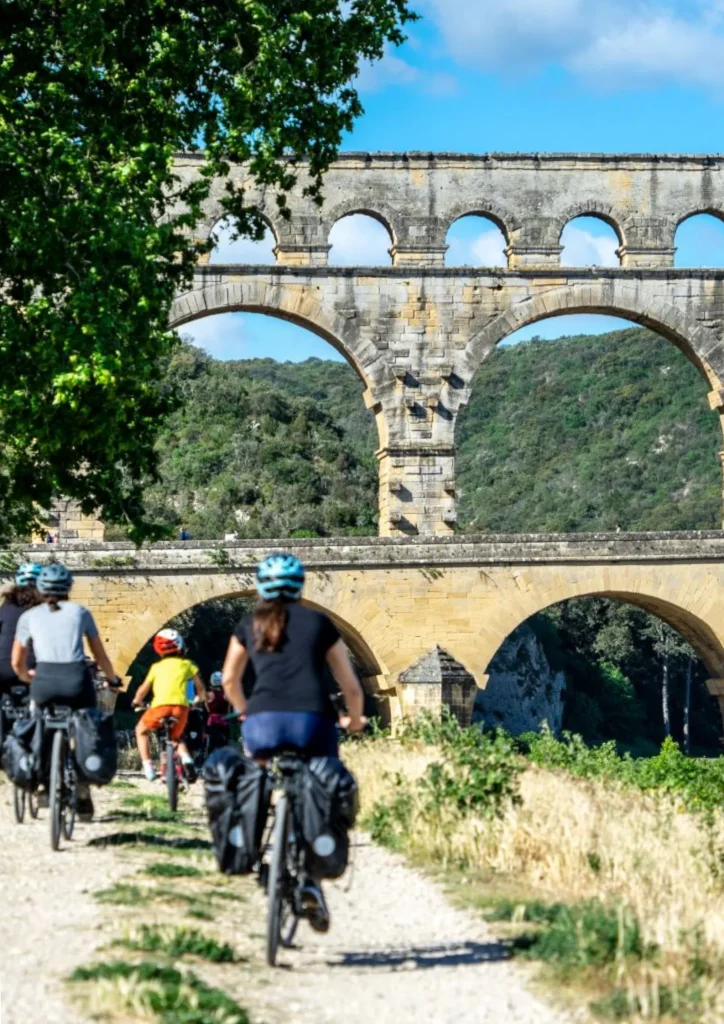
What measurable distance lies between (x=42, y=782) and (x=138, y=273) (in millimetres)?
6452

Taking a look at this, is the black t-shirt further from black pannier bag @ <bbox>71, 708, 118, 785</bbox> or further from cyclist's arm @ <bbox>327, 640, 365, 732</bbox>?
black pannier bag @ <bbox>71, 708, 118, 785</bbox>

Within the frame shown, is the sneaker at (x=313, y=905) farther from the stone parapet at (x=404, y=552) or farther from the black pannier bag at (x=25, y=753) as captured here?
the stone parapet at (x=404, y=552)

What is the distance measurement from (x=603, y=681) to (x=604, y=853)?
4468 centimetres

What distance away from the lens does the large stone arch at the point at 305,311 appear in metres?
29.8

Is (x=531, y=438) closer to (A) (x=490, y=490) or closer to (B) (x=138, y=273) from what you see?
(A) (x=490, y=490)

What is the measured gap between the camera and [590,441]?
72312 millimetres

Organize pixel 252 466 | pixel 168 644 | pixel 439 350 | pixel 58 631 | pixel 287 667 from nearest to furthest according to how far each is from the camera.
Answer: pixel 287 667 → pixel 58 631 → pixel 168 644 → pixel 439 350 → pixel 252 466

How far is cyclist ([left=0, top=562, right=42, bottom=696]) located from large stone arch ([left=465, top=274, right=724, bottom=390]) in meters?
19.3

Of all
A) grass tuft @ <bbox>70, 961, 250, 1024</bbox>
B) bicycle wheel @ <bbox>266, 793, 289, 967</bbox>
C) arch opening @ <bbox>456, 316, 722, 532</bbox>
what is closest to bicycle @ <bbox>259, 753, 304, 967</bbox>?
bicycle wheel @ <bbox>266, 793, 289, 967</bbox>

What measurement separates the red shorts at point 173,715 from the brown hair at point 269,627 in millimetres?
5882

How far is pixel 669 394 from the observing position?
7381 centimetres

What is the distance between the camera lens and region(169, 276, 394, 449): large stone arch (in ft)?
97.9

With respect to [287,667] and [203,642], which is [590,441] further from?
[287,667]

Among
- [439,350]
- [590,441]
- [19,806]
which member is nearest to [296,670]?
[19,806]
